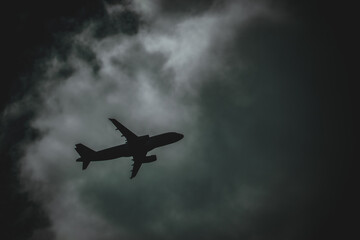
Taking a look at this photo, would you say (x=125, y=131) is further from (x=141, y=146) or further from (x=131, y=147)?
(x=141, y=146)

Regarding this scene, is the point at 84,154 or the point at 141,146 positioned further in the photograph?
the point at 84,154

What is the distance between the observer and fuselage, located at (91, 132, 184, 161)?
179ft

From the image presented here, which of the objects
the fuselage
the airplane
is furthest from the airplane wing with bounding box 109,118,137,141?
the fuselage

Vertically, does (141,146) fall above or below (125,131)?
below

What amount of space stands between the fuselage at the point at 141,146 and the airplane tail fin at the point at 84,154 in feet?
11.6

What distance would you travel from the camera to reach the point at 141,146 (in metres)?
54.5

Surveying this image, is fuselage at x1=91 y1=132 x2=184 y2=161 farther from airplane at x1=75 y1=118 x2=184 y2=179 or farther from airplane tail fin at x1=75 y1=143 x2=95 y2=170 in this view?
airplane tail fin at x1=75 y1=143 x2=95 y2=170

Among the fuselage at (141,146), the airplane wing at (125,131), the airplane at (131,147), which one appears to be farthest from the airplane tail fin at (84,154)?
the airplane wing at (125,131)

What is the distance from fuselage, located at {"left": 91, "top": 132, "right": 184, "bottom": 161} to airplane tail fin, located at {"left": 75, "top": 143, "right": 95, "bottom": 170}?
11.6 feet

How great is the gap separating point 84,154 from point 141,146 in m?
14.4

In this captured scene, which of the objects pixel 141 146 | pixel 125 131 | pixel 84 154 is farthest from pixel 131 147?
pixel 84 154

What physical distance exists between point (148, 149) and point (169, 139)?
16.8ft

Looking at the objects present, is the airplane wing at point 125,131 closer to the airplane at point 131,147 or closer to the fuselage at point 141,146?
the airplane at point 131,147

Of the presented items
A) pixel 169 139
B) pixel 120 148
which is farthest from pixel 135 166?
pixel 169 139
